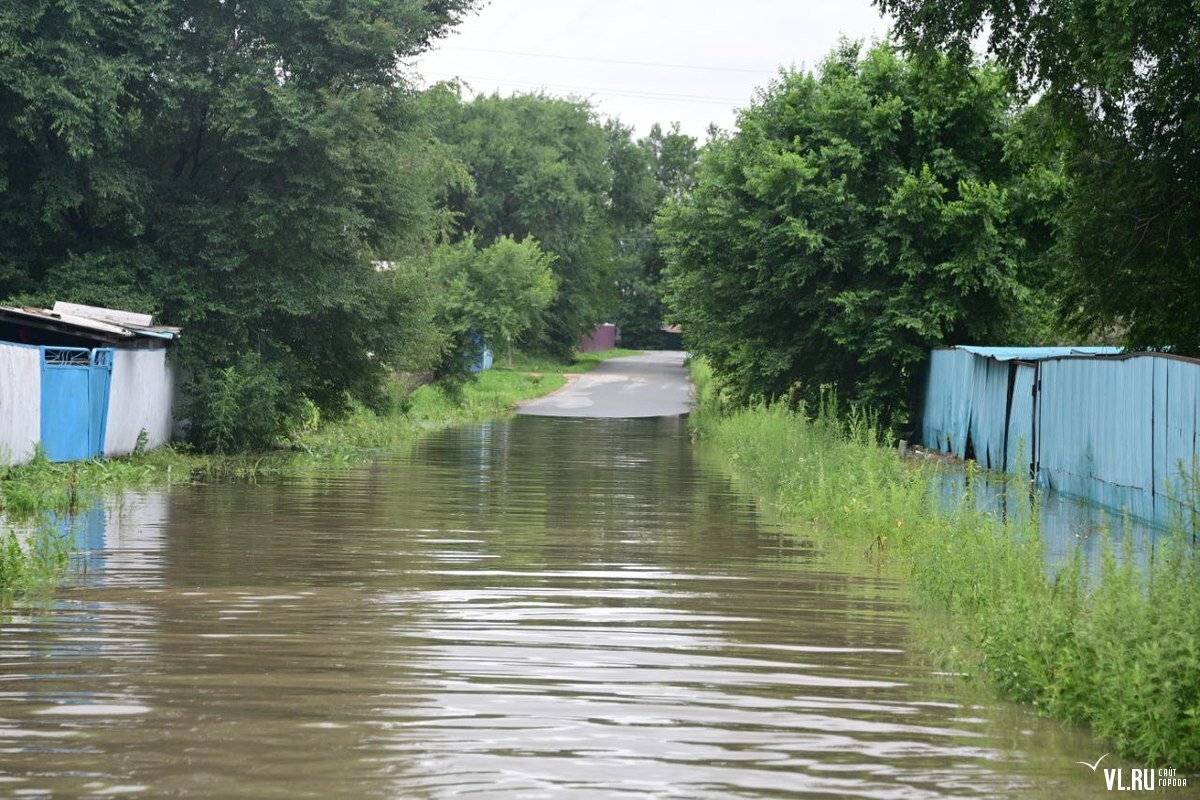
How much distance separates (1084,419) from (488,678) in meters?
12.8

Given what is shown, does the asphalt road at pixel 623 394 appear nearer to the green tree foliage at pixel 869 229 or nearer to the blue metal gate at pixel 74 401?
the green tree foliage at pixel 869 229

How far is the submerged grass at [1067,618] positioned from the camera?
273 inches

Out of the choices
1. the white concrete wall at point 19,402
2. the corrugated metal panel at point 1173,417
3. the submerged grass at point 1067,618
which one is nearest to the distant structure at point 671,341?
the white concrete wall at point 19,402

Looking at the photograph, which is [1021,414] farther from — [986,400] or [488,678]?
[488,678]

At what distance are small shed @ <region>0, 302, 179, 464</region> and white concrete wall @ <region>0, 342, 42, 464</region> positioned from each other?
0.5 inches

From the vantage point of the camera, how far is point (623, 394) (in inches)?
2429

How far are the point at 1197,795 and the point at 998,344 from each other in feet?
→ 82.6

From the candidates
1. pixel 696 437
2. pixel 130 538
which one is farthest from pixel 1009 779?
pixel 696 437

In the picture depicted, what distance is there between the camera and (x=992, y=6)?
19.8 metres

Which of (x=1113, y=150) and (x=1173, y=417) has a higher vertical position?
(x=1113, y=150)

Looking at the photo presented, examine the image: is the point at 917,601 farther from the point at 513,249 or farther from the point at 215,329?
the point at 513,249

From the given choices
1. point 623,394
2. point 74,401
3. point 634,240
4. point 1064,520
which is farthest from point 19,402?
point 634,240

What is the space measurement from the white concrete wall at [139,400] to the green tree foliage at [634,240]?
7103 cm

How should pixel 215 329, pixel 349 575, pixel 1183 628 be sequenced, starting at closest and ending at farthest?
pixel 1183 628 < pixel 349 575 < pixel 215 329
